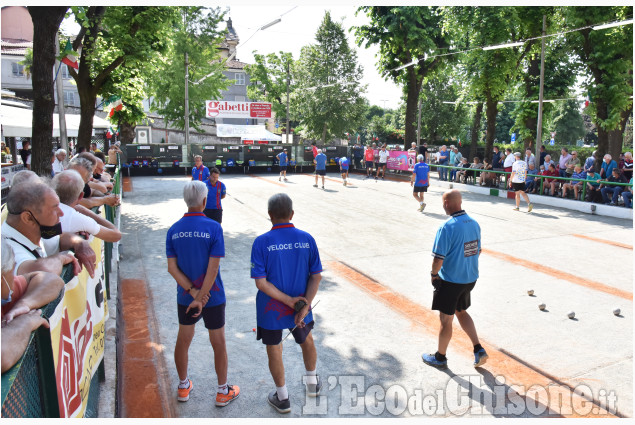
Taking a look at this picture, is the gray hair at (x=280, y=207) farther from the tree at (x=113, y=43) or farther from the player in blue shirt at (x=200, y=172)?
the tree at (x=113, y=43)

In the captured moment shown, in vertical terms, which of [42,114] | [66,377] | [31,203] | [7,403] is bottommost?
[66,377]

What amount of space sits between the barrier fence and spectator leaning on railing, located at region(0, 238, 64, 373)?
0.08 m

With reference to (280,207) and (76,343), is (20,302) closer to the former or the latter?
(76,343)

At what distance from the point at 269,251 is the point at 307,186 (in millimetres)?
17826

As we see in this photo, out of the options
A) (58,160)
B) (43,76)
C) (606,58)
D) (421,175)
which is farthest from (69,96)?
(606,58)

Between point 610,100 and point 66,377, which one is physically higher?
point 610,100

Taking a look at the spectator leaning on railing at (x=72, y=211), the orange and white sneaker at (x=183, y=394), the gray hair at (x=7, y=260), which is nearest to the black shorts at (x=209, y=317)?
the orange and white sneaker at (x=183, y=394)

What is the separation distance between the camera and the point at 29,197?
122 inches

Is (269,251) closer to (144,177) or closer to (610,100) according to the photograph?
(610,100)

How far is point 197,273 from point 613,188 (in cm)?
1605

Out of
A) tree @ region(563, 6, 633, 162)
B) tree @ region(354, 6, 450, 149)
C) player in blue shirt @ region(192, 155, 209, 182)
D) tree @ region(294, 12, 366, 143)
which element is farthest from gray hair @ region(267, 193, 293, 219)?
tree @ region(294, 12, 366, 143)

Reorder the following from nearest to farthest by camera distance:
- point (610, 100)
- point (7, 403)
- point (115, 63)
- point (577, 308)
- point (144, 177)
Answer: point (7, 403) → point (577, 308) → point (115, 63) → point (610, 100) → point (144, 177)
